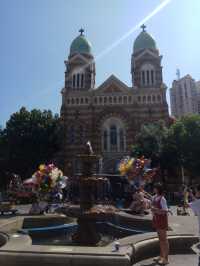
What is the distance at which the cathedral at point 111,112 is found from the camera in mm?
42125

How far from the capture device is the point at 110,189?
30.0m

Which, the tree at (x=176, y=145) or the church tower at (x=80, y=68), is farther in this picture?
the church tower at (x=80, y=68)

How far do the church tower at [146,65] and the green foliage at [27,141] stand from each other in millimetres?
17688

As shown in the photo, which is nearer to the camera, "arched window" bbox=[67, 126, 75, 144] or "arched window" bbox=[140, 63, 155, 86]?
"arched window" bbox=[67, 126, 75, 144]

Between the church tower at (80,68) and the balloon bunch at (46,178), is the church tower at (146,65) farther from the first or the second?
the balloon bunch at (46,178)

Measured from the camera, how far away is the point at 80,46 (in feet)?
165

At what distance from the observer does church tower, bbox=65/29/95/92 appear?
4731 cm

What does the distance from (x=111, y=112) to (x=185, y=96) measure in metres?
44.2

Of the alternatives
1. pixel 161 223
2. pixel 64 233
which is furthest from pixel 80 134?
pixel 161 223

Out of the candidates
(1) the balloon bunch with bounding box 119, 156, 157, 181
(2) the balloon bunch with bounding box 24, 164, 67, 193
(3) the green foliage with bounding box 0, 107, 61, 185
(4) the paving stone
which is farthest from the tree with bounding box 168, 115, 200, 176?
(4) the paving stone

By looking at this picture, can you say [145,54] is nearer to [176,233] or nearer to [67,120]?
[67,120]

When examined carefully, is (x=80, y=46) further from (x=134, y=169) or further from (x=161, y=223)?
(x=161, y=223)

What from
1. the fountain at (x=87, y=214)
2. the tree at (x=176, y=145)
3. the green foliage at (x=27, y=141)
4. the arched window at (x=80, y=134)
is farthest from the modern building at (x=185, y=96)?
the fountain at (x=87, y=214)

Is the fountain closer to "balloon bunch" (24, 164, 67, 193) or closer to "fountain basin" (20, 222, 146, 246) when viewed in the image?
"fountain basin" (20, 222, 146, 246)
